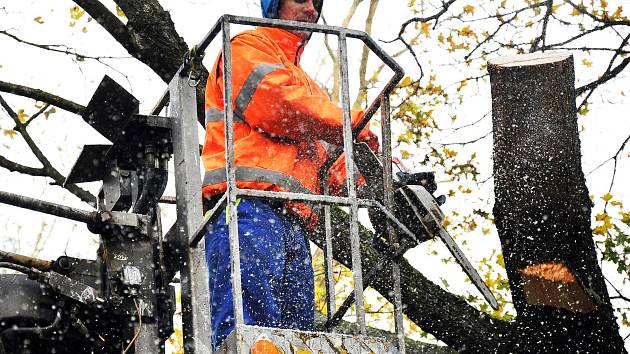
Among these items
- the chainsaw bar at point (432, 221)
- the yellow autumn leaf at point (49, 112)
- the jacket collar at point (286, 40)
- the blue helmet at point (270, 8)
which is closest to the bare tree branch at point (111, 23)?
the yellow autumn leaf at point (49, 112)

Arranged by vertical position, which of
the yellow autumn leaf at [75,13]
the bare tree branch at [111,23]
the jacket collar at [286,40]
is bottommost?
the jacket collar at [286,40]

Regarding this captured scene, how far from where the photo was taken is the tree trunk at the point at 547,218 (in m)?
4.88

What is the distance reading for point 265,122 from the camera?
14.6 feet

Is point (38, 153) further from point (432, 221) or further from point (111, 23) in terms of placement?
point (432, 221)

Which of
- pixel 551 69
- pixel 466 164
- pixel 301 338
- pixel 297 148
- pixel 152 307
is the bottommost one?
pixel 301 338

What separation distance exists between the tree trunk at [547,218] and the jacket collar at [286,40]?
107cm

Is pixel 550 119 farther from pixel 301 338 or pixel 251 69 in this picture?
pixel 301 338

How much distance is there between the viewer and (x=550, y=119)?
510 centimetres

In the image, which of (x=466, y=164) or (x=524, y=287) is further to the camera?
(x=466, y=164)

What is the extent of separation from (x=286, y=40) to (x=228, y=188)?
1158 millimetres

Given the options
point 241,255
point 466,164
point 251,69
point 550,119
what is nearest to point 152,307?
point 241,255

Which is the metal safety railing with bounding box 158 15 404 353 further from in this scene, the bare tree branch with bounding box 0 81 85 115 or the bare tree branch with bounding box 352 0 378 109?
the bare tree branch with bounding box 352 0 378 109

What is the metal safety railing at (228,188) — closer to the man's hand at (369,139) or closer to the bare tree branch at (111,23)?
the man's hand at (369,139)

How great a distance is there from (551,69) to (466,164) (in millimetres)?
2930
